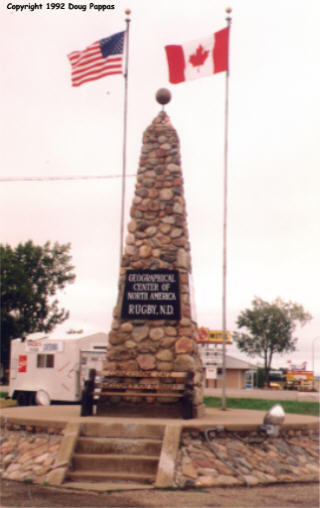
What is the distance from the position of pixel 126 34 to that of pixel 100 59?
1066 mm

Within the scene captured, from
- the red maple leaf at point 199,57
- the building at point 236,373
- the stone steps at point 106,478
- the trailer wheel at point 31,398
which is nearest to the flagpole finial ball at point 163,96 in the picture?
the red maple leaf at point 199,57

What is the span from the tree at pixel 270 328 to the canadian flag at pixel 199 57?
166 feet

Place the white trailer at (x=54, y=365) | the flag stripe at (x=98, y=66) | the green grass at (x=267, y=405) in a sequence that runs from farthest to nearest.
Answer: the white trailer at (x=54, y=365)
the green grass at (x=267, y=405)
the flag stripe at (x=98, y=66)

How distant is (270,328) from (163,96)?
52.1 m

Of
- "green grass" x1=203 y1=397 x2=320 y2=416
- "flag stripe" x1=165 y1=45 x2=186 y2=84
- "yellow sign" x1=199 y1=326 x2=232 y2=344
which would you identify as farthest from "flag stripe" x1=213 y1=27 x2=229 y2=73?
"yellow sign" x1=199 y1=326 x2=232 y2=344

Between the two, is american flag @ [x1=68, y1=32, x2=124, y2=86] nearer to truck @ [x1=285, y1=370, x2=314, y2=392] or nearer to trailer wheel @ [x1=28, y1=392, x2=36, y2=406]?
trailer wheel @ [x1=28, y1=392, x2=36, y2=406]

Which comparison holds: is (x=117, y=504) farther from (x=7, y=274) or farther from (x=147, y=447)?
(x=7, y=274)

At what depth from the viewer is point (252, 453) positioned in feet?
38.1

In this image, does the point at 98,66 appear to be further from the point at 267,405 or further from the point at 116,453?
the point at 267,405

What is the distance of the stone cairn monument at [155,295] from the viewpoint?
13.8 m

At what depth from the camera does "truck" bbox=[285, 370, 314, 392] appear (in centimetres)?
4598

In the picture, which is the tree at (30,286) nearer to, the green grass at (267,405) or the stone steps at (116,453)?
the green grass at (267,405)

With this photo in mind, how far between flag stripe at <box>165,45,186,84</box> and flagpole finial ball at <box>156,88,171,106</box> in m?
1.21

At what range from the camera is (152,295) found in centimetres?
1423
